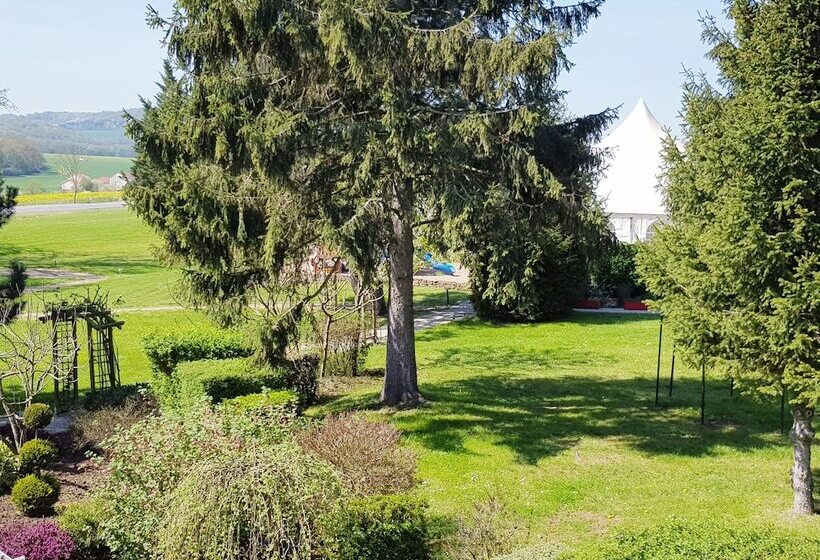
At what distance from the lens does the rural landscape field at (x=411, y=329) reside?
25.7 ft

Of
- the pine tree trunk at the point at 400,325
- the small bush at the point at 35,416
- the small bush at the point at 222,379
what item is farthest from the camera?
the pine tree trunk at the point at 400,325

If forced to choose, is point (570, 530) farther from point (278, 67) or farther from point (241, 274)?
point (278, 67)

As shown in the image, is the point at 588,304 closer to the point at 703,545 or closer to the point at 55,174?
the point at 703,545

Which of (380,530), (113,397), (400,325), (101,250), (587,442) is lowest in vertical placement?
(587,442)

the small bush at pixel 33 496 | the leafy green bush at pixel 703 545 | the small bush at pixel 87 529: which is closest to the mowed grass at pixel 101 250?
the small bush at pixel 33 496

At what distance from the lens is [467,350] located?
65.5 ft

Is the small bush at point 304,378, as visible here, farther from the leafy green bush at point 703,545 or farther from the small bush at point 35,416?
the leafy green bush at point 703,545

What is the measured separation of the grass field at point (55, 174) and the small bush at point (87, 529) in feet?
316

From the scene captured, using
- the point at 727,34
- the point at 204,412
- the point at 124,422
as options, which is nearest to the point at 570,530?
the point at 204,412

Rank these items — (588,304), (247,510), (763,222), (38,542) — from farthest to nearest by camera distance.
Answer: (588,304), (763,222), (38,542), (247,510)

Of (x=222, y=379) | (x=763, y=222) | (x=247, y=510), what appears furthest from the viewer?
(x=222, y=379)

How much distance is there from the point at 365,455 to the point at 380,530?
197cm

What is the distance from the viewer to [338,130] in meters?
12.1

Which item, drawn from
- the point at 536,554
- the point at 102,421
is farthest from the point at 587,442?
the point at 102,421
